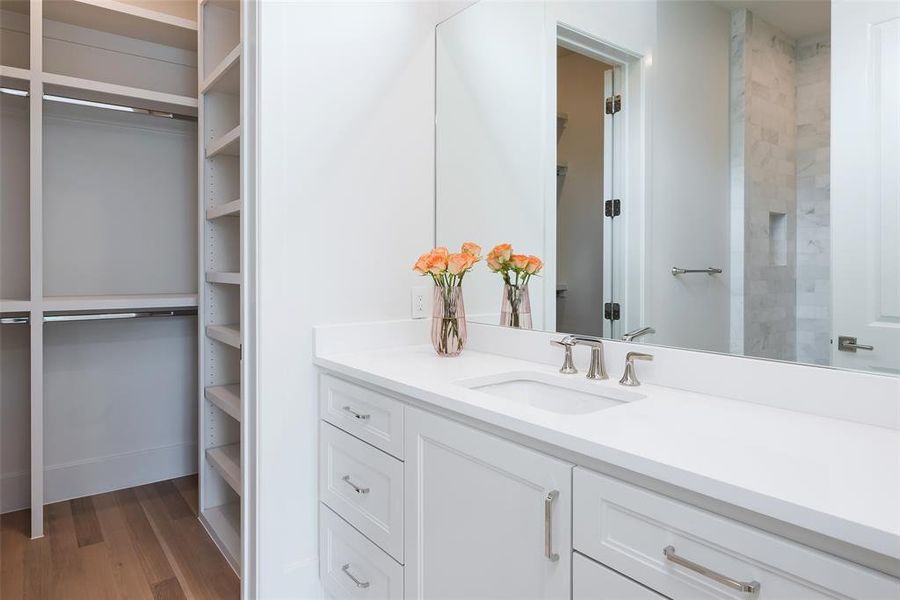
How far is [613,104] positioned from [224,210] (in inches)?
54.3

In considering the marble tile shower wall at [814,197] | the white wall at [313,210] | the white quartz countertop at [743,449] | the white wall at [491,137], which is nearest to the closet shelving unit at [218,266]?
the white wall at [313,210]

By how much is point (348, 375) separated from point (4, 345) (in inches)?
69.5

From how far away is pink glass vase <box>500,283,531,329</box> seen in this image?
1707 millimetres

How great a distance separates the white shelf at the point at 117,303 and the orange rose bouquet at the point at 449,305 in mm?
1197

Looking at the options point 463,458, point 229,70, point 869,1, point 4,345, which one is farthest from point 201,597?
point 869,1

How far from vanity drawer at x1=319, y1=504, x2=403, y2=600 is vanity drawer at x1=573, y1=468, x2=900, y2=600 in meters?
0.66

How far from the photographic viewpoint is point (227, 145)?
1964mm

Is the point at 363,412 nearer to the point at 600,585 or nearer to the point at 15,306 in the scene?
the point at 600,585

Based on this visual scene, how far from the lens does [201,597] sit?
177 centimetres

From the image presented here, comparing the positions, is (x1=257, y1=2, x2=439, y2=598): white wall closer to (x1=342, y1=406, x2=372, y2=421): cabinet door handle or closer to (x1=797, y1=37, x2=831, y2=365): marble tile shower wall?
(x1=342, y1=406, x2=372, y2=421): cabinet door handle

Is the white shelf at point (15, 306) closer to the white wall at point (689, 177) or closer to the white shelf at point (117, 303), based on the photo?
the white shelf at point (117, 303)

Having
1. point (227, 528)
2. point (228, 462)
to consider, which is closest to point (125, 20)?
point (228, 462)

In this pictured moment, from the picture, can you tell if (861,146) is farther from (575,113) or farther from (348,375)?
(348,375)

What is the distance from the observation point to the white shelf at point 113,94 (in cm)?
208
